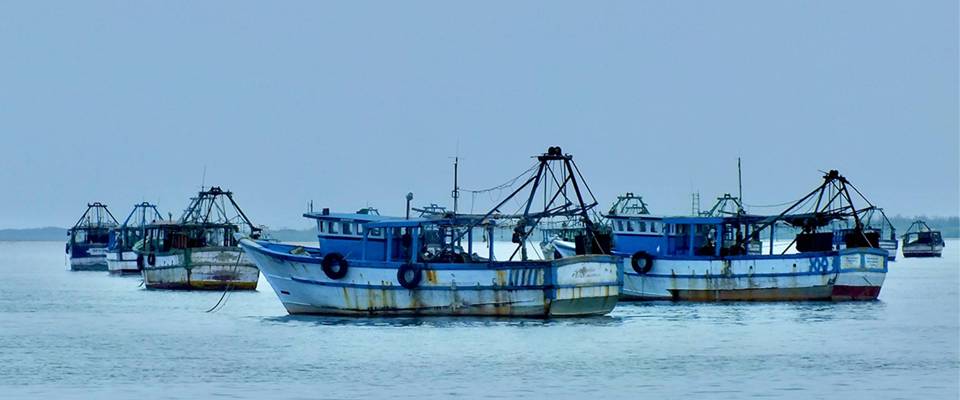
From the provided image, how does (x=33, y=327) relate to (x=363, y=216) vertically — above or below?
below

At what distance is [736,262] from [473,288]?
664 inches

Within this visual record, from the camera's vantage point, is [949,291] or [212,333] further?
[949,291]

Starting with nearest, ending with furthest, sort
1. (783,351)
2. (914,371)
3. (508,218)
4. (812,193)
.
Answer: (914,371)
(783,351)
(508,218)
(812,193)

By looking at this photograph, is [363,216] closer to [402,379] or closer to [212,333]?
[212,333]

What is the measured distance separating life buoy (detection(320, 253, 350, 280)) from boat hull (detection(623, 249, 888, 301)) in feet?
56.1

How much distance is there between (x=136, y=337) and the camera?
56.1 metres

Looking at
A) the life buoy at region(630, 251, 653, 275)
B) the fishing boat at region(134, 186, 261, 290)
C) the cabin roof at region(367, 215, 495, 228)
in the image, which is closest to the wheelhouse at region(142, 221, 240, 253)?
the fishing boat at region(134, 186, 261, 290)

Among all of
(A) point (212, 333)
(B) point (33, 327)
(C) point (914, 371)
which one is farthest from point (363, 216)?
(C) point (914, 371)

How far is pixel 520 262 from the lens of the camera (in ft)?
187

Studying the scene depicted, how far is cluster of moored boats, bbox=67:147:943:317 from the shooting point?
58.0m

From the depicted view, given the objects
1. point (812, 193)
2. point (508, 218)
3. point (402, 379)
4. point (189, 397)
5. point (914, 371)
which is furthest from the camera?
point (812, 193)

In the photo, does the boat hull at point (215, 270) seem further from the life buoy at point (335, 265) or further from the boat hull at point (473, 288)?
the life buoy at point (335, 265)

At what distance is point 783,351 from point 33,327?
93.2ft

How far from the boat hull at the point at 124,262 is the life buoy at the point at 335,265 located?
67.0 m
